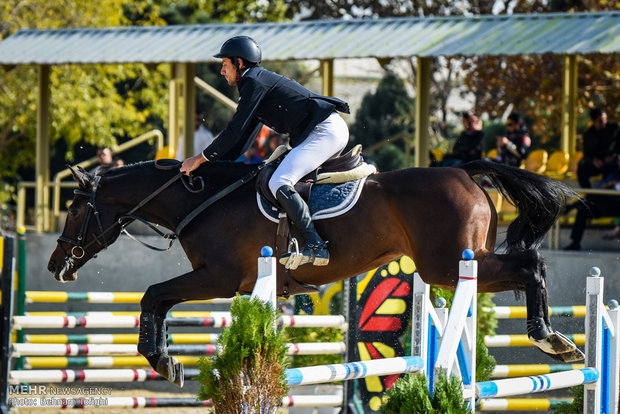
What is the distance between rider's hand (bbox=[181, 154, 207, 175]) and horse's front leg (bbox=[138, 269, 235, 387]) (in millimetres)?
611

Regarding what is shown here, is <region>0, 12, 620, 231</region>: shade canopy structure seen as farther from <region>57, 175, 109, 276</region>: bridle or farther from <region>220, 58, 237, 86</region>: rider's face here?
<region>57, 175, 109, 276</region>: bridle

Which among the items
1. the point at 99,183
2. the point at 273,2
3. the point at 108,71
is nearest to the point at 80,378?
the point at 99,183

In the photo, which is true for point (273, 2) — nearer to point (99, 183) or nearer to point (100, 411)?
point (100, 411)

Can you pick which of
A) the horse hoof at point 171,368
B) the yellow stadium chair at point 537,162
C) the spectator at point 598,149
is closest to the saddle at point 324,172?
the horse hoof at point 171,368

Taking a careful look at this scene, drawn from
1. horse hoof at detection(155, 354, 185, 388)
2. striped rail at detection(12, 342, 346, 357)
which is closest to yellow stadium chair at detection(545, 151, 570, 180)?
striped rail at detection(12, 342, 346, 357)

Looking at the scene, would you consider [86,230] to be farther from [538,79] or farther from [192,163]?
[538,79]

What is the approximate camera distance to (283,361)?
4.22 meters

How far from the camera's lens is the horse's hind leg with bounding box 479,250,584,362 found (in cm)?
513

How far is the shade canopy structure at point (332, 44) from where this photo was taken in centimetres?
1068

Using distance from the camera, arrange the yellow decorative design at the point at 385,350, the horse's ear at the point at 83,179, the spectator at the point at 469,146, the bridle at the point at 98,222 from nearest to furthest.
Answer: the bridle at the point at 98,222
the horse's ear at the point at 83,179
the yellow decorative design at the point at 385,350
the spectator at the point at 469,146

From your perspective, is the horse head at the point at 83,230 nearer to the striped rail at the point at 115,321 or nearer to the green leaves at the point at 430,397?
the striped rail at the point at 115,321

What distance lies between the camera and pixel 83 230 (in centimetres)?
609

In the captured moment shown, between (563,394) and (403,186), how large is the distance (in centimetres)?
433

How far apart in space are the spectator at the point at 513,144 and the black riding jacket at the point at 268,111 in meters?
5.57
